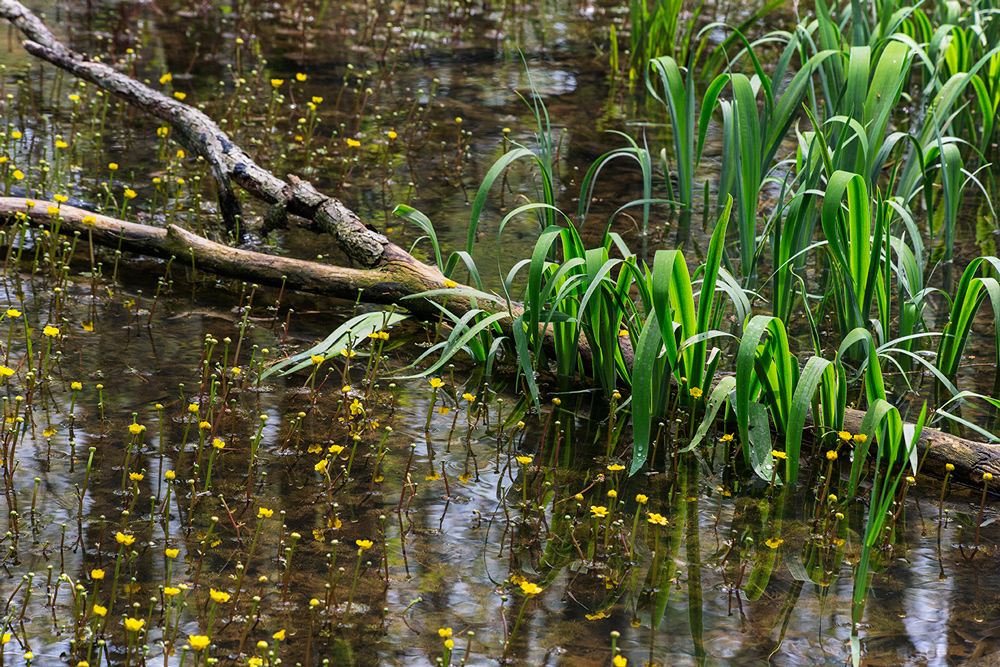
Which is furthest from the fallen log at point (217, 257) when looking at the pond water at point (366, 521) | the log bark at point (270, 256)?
the pond water at point (366, 521)

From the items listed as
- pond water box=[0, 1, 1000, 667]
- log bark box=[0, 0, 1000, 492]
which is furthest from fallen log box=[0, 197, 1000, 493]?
pond water box=[0, 1, 1000, 667]

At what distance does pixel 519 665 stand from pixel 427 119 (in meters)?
4.68

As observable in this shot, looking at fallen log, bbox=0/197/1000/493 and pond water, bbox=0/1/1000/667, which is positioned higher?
fallen log, bbox=0/197/1000/493

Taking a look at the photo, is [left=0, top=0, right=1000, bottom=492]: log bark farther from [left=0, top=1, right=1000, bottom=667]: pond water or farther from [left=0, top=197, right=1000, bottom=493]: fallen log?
[left=0, top=1, right=1000, bottom=667]: pond water

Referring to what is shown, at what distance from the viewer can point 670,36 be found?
7098 mm

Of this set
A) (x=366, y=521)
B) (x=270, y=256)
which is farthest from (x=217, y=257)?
(x=366, y=521)

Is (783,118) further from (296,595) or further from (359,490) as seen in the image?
(296,595)

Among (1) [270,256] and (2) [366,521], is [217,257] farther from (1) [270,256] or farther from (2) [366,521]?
(2) [366,521]

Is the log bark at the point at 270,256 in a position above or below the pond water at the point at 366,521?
above

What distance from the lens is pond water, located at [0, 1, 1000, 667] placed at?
2375 mm

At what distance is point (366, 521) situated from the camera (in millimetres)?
2805

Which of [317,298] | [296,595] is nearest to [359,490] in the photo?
[296,595]

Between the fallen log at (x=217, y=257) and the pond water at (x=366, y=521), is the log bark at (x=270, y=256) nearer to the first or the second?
the fallen log at (x=217, y=257)

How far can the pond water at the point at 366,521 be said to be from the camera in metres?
2.38
